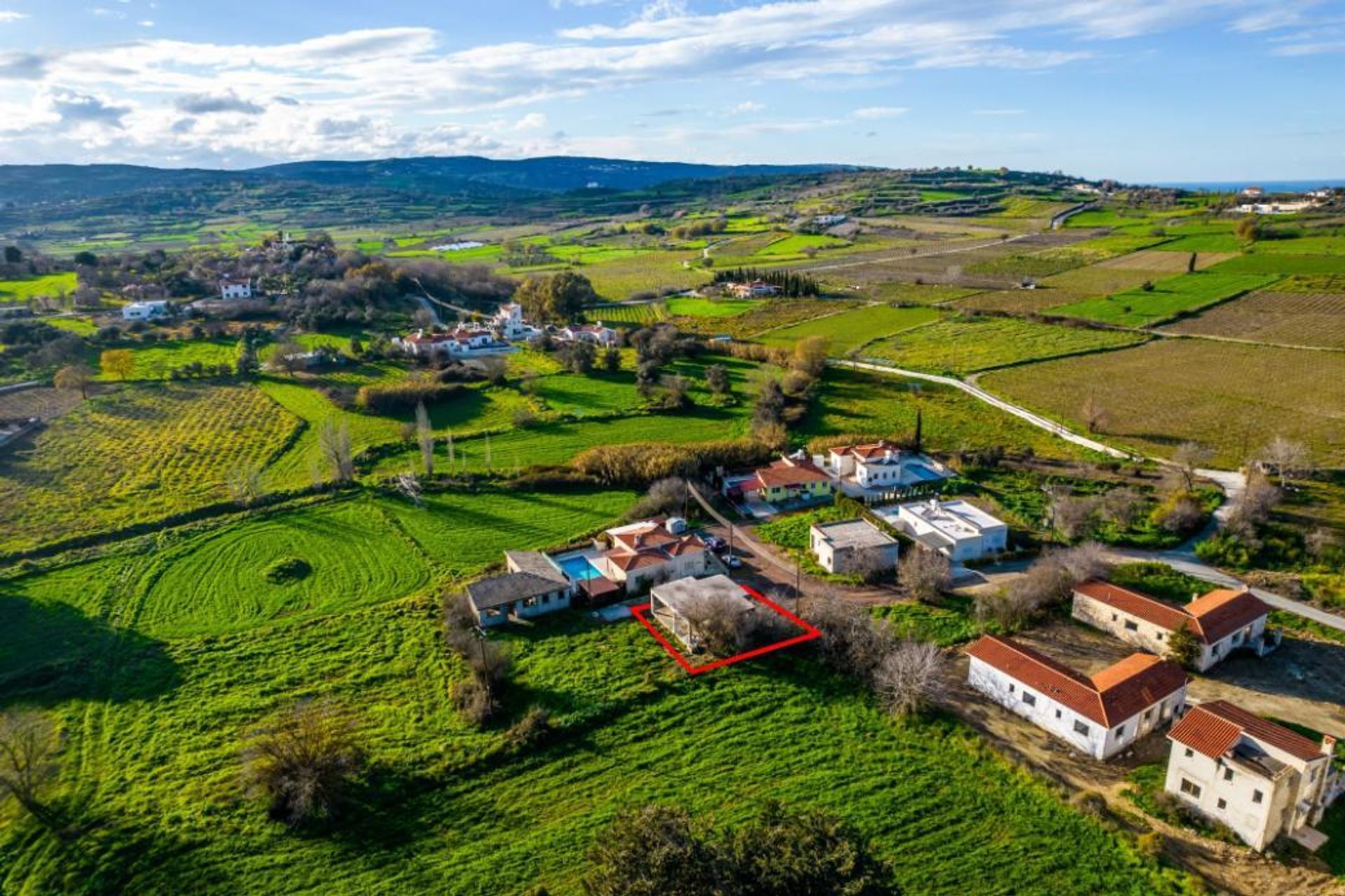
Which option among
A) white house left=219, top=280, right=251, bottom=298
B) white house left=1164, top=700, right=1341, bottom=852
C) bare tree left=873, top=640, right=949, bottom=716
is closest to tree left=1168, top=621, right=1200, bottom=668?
white house left=1164, top=700, right=1341, bottom=852

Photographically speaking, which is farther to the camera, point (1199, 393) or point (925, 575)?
point (1199, 393)

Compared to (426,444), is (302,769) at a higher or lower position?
lower

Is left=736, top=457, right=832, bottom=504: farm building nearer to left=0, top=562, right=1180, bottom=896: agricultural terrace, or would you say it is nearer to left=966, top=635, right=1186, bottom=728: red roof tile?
left=0, top=562, right=1180, bottom=896: agricultural terrace

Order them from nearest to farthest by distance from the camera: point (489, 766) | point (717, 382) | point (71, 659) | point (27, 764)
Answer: point (27, 764)
point (489, 766)
point (71, 659)
point (717, 382)

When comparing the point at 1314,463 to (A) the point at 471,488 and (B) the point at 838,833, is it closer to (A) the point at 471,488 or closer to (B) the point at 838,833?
(B) the point at 838,833

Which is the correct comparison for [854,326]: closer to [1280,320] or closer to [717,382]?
[717,382]

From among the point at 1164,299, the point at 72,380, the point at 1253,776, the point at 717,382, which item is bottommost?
the point at 1253,776

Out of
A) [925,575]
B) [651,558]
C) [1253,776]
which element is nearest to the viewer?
[1253,776]

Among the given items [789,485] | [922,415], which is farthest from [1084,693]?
[922,415]
